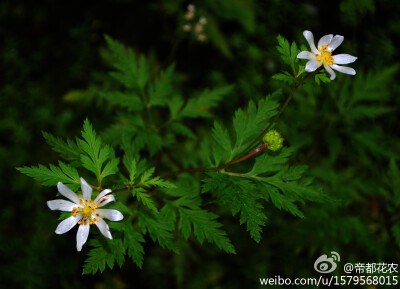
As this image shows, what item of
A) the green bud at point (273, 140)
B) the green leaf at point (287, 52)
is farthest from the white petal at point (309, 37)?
the green bud at point (273, 140)

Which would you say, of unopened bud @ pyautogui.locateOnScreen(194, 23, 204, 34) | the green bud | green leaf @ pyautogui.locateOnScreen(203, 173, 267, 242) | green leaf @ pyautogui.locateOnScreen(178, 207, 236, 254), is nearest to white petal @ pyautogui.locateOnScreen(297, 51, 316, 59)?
the green bud

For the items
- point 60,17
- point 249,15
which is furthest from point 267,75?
Answer: point 60,17

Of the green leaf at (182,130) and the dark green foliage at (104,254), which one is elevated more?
the green leaf at (182,130)

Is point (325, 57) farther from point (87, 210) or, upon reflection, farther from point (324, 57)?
point (87, 210)

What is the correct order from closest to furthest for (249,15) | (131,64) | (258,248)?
(131,64)
(258,248)
(249,15)

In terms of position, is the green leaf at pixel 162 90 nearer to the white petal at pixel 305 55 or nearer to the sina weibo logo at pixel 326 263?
the white petal at pixel 305 55

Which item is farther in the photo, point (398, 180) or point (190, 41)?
point (190, 41)

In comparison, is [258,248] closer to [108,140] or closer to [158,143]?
[158,143]
